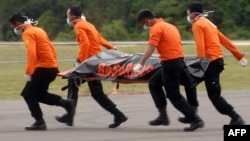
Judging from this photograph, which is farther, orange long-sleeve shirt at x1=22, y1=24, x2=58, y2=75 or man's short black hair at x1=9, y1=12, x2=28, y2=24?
man's short black hair at x1=9, y1=12, x2=28, y2=24

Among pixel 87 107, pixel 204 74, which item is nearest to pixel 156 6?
pixel 87 107

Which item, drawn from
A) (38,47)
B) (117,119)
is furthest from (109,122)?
(38,47)

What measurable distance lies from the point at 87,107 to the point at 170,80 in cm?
509

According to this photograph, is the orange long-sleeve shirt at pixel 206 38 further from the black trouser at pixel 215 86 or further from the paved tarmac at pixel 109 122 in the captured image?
the paved tarmac at pixel 109 122

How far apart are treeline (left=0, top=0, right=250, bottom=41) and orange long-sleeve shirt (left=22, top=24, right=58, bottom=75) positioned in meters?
54.3

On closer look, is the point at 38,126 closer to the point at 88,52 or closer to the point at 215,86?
the point at 88,52

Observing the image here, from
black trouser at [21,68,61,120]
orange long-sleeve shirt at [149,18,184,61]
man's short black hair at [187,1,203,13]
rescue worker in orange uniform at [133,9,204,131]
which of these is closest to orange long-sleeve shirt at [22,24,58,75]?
black trouser at [21,68,61,120]

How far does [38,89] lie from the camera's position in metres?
12.7

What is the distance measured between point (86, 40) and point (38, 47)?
80cm

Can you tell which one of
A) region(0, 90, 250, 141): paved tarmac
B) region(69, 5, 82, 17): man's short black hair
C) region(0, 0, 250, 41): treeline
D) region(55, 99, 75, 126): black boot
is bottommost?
region(0, 90, 250, 141): paved tarmac

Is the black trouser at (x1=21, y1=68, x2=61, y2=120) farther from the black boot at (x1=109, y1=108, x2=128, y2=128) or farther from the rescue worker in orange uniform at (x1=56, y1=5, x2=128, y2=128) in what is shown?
the black boot at (x1=109, y1=108, x2=128, y2=128)

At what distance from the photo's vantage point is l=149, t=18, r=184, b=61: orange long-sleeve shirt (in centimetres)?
1189

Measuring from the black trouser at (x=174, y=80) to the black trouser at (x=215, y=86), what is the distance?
1.28ft

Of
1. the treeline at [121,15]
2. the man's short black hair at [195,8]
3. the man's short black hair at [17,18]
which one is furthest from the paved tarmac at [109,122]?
the treeline at [121,15]
